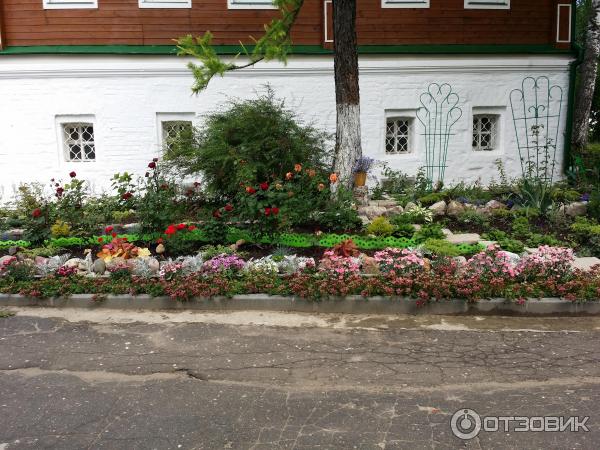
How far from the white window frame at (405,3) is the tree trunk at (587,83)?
3.59 meters

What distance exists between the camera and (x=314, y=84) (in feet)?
36.4

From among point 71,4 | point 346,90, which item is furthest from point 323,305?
point 71,4

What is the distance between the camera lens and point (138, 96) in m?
10.9

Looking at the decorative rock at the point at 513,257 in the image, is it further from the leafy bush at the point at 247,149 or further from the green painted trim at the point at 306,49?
the green painted trim at the point at 306,49

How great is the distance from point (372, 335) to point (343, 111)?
4.18 metres

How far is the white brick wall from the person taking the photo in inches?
424

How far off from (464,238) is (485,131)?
5.23 meters

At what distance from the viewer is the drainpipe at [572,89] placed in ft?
38.0

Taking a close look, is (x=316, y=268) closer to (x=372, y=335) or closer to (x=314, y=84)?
(x=372, y=335)

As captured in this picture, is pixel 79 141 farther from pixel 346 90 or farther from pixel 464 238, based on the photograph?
pixel 464 238

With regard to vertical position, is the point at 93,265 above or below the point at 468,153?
below

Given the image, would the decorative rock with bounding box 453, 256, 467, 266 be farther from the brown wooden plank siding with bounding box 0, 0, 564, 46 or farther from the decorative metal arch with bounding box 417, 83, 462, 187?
the brown wooden plank siding with bounding box 0, 0, 564, 46

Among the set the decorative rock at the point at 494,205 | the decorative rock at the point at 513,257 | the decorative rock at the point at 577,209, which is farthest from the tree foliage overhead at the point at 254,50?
the decorative rock at the point at 577,209

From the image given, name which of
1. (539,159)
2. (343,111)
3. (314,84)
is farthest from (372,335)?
(539,159)
